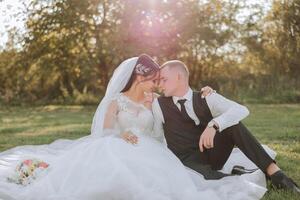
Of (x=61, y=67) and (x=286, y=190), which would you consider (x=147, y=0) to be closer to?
(x=61, y=67)

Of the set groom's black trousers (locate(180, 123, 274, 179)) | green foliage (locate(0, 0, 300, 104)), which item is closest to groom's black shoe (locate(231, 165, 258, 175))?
groom's black trousers (locate(180, 123, 274, 179))

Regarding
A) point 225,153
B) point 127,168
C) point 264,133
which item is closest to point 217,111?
point 225,153

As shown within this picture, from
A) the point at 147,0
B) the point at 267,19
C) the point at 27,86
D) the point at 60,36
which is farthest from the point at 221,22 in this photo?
the point at 27,86

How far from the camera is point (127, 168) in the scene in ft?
15.6

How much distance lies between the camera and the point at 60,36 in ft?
73.6

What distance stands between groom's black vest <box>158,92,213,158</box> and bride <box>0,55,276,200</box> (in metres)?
0.16

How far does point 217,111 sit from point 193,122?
0.93 ft

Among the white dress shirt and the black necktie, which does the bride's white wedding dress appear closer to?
the white dress shirt

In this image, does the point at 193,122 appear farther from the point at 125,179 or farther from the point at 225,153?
the point at 125,179

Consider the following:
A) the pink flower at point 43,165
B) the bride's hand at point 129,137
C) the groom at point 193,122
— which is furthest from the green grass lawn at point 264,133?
the pink flower at point 43,165

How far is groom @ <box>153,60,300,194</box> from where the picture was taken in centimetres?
529

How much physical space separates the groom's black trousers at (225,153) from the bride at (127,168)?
0.18 meters

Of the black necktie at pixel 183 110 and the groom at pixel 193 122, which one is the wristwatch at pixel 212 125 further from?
the black necktie at pixel 183 110

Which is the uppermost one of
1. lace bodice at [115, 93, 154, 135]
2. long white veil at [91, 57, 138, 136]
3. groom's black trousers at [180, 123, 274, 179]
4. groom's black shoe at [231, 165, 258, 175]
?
long white veil at [91, 57, 138, 136]
